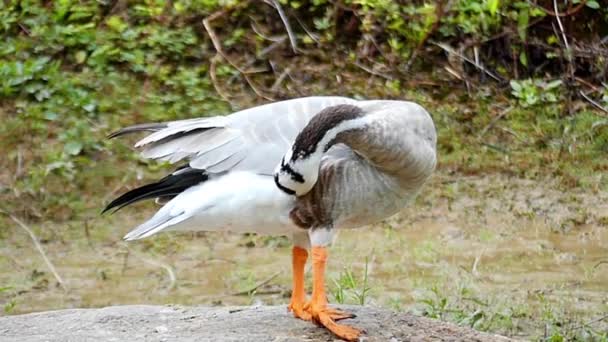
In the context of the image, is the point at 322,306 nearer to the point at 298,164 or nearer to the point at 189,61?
the point at 298,164

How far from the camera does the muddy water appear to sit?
20.8ft

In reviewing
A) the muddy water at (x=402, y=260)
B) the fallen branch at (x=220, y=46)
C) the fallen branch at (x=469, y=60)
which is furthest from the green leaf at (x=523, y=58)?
the fallen branch at (x=220, y=46)

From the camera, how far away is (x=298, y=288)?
4.77 metres

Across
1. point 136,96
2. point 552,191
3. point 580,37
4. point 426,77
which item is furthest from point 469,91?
point 136,96

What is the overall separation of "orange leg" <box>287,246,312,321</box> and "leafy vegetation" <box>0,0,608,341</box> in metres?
2.98

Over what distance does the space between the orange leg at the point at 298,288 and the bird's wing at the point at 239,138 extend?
50cm

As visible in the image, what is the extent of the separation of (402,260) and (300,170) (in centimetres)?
268

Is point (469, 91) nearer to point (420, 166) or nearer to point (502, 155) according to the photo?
point (502, 155)

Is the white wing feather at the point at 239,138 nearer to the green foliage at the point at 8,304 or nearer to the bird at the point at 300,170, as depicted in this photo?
the bird at the point at 300,170

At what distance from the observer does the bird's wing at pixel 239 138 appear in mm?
4488

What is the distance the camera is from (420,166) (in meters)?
4.37

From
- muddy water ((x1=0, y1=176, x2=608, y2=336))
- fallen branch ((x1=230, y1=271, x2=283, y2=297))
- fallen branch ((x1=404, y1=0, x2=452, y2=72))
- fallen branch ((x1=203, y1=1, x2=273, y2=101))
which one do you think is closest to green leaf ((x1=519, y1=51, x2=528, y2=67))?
fallen branch ((x1=404, y1=0, x2=452, y2=72))

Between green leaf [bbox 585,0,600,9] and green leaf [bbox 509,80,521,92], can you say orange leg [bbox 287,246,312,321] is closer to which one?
green leaf [bbox 509,80,521,92]

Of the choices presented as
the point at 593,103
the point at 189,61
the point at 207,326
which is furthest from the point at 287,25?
the point at 207,326
